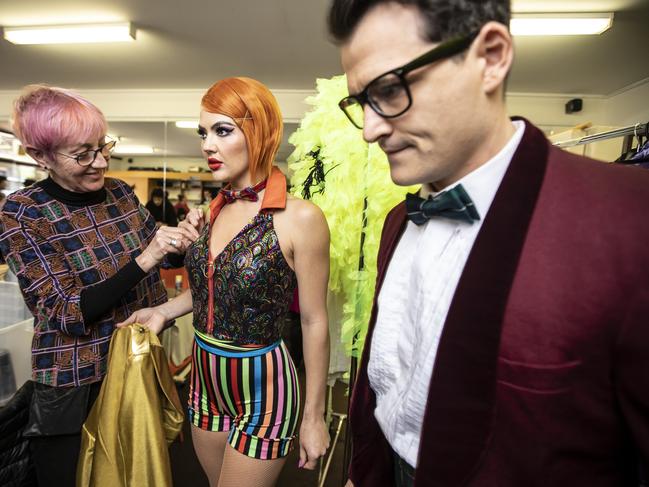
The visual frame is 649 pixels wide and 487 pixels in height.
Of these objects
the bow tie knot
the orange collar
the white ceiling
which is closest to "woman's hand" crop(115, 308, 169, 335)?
the orange collar

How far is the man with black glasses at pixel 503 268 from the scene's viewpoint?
521 millimetres

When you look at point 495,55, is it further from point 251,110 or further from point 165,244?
point 165,244

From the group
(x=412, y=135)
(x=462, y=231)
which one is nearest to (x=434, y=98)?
(x=412, y=135)

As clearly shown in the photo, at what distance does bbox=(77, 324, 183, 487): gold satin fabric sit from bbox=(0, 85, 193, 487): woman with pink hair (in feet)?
0.42

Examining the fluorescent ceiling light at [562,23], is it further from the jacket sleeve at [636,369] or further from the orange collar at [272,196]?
the jacket sleeve at [636,369]

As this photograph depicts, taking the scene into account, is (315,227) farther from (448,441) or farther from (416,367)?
(448,441)

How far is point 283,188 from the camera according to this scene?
1.26m

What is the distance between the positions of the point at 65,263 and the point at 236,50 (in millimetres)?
3487

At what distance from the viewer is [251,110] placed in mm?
1208

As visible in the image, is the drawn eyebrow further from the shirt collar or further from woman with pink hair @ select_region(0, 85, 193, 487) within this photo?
the shirt collar

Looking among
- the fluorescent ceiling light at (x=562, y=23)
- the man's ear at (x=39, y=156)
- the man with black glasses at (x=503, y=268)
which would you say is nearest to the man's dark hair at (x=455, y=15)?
the man with black glasses at (x=503, y=268)

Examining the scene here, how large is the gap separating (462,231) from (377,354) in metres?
0.34

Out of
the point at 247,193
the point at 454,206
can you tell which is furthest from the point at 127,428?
the point at 454,206

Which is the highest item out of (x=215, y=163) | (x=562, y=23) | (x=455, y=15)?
(x=562, y=23)
